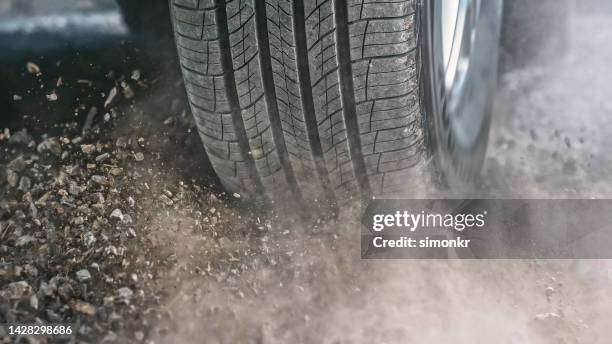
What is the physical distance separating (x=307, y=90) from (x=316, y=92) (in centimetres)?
2

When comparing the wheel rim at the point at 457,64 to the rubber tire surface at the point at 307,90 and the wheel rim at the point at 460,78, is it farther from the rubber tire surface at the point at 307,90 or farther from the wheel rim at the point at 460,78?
the rubber tire surface at the point at 307,90

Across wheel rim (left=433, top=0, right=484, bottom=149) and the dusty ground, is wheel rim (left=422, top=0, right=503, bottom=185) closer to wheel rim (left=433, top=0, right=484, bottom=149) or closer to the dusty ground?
wheel rim (left=433, top=0, right=484, bottom=149)

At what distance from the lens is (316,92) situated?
1468 millimetres

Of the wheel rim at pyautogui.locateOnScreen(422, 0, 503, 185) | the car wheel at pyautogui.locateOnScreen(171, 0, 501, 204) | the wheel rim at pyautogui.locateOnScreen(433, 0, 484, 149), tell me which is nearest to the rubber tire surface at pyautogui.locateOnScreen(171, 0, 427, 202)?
the car wheel at pyautogui.locateOnScreen(171, 0, 501, 204)

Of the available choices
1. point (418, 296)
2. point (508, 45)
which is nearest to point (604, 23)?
point (508, 45)

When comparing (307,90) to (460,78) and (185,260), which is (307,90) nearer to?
(185,260)

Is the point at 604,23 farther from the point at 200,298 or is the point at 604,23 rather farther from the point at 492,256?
the point at 200,298

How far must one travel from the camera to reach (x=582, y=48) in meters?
2.60

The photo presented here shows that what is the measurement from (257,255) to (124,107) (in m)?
0.69

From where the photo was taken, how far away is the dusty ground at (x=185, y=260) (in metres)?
1.64

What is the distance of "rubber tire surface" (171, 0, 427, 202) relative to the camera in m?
1.36

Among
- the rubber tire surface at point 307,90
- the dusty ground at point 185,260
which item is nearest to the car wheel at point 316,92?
the rubber tire surface at point 307,90

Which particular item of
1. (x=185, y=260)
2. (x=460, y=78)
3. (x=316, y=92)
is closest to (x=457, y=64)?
(x=460, y=78)

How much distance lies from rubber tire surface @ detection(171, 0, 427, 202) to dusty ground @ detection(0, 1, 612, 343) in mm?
202
